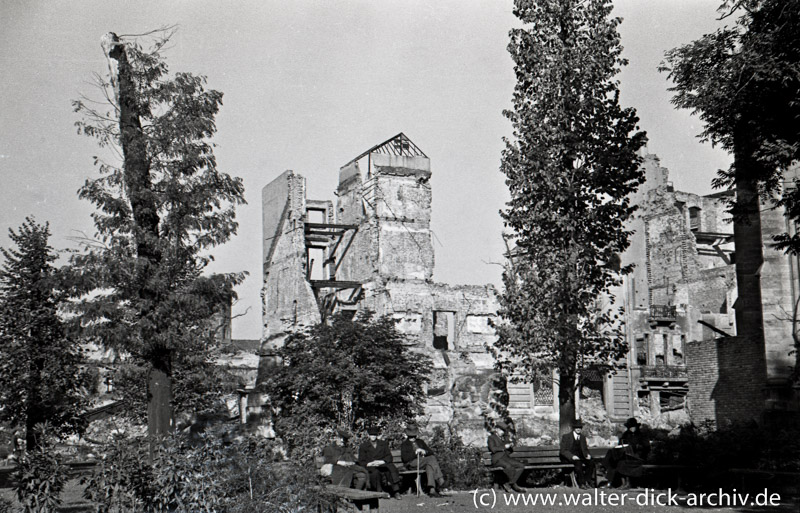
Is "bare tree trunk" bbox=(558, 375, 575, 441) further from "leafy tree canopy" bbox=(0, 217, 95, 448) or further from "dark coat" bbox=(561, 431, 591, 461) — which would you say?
"leafy tree canopy" bbox=(0, 217, 95, 448)

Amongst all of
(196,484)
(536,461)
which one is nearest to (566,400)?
(536,461)

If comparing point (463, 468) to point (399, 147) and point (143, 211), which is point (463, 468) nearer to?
point (143, 211)

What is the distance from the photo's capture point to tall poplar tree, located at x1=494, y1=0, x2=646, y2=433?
1647 cm

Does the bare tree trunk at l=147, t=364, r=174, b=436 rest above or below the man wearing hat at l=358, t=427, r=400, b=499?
above

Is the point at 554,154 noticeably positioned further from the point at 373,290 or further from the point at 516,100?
the point at 373,290

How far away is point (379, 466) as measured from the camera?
1455cm

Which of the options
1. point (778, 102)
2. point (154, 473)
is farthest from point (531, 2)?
point (154, 473)

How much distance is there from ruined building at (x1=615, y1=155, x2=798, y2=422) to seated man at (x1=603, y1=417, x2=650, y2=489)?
20.2 feet

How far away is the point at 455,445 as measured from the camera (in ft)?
55.0

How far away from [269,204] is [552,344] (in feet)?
85.9

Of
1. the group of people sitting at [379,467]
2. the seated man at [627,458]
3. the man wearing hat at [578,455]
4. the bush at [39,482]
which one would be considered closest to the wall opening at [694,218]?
the seated man at [627,458]

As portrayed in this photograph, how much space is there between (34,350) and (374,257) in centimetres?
1958

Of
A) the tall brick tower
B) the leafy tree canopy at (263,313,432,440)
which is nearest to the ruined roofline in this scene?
the tall brick tower

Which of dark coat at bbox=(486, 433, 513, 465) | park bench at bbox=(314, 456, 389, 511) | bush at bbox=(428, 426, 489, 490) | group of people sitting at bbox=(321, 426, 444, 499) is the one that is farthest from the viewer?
bush at bbox=(428, 426, 489, 490)
